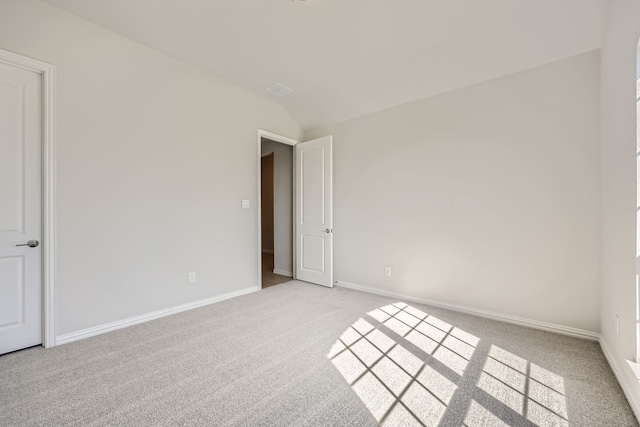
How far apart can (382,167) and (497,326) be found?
7.22ft

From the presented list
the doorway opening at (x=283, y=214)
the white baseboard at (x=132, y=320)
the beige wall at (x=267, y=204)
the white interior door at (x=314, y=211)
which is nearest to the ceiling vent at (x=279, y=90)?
the white interior door at (x=314, y=211)

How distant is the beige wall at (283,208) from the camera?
16.1 feet

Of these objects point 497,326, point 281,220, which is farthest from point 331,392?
point 281,220

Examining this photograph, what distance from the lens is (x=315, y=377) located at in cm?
184

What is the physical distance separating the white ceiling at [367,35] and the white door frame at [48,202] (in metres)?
0.71

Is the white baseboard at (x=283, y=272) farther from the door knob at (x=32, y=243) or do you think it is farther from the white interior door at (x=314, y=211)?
the door knob at (x=32, y=243)

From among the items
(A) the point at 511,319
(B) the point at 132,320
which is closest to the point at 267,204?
(B) the point at 132,320

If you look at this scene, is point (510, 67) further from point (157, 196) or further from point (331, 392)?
point (157, 196)

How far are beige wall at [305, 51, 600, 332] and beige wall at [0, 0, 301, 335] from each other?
1.86 m

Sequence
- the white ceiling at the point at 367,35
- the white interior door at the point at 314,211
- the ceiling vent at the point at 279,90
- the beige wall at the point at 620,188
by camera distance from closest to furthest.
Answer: the beige wall at the point at 620,188 < the white ceiling at the point at 367,35 < the ceiling vent at the point at 279,90 < the white interior door at the point at 314,211

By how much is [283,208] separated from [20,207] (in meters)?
3.34

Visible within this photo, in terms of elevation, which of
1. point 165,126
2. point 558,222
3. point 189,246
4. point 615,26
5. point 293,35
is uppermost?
point 293,35

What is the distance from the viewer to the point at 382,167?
368 cm

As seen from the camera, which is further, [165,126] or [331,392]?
A: [165,126]
